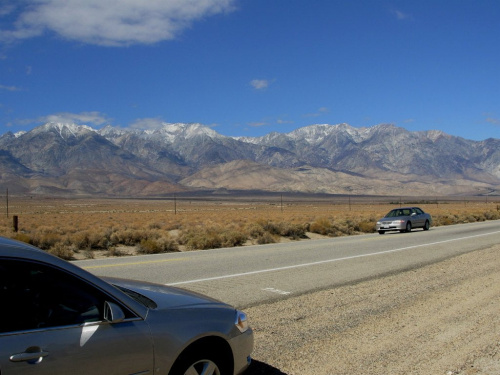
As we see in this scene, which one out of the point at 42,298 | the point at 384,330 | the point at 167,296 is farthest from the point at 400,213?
the point at 42,298

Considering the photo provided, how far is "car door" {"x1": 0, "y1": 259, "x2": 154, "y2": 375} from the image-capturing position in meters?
3.04

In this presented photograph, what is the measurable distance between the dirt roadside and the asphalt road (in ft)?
3.21

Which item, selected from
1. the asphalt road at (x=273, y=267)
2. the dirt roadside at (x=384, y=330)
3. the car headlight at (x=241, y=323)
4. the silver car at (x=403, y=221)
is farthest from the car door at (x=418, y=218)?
the car headlight at (x=241, y=323)

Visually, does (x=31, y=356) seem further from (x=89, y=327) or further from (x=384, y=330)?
(x=384, y=330)

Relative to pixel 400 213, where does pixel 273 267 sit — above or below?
below

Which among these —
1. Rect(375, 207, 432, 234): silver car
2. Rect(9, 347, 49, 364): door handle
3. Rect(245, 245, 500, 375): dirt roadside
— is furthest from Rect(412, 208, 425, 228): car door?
Rect(9, 347, 49, 364): door handle

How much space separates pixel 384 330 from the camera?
6652mm

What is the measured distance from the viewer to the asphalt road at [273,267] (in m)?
9.62

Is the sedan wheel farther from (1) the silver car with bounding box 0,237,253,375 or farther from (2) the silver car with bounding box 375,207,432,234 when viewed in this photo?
(2) the silver car with bounding box 375,207,432,234

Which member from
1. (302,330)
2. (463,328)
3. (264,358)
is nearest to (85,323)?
(264,358)

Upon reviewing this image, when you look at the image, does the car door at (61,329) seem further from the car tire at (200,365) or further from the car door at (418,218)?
the car door at (418,218)

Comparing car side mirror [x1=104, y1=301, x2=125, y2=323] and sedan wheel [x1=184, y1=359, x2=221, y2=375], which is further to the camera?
sedan wheel [x1=184, y1=359, x2=221, y2=375]

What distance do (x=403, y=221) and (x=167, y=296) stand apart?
23959mm

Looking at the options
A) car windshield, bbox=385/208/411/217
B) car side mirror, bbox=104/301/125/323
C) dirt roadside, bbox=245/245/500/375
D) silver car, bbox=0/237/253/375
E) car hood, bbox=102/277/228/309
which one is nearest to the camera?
silver car, bbox=0/237/253/375
